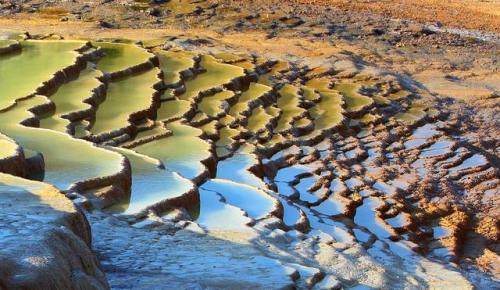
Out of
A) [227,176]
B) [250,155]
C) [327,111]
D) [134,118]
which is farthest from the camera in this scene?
[327,111]

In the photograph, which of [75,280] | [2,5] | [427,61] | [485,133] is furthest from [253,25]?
[75,280]

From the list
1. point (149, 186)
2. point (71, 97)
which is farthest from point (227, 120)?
point (149, 186)

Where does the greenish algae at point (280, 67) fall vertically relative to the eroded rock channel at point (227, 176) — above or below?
below

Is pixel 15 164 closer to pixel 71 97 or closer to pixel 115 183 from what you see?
pixel 115 183

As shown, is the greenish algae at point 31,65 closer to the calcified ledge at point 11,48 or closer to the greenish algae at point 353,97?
the calcified ledge at point 11,48

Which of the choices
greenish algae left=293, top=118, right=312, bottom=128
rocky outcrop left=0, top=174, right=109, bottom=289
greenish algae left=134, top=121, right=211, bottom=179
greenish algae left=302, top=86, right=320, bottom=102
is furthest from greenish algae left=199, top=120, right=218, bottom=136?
rocky outcrop left=0, top=174, right=109, bottom=289

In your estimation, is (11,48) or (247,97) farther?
(11,48)

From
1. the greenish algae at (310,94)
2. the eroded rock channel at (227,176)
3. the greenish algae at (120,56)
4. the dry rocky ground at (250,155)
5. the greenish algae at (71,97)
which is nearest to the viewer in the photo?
the eroded rock channel at (227,176)

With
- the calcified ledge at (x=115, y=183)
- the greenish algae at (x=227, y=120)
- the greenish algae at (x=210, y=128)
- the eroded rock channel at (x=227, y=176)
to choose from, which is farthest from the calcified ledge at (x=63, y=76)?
the calcified ledge at (x=115, y=183)
